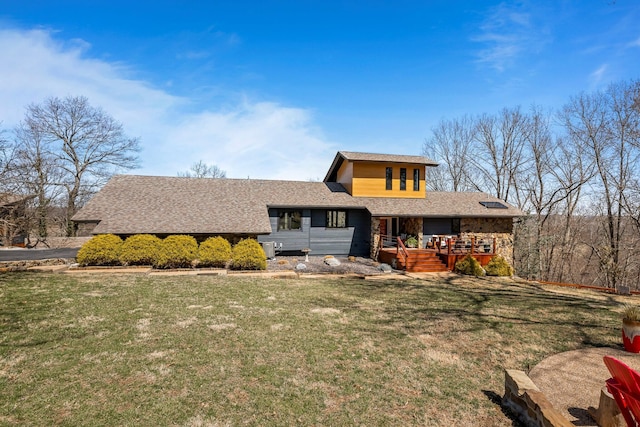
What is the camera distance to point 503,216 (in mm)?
20359

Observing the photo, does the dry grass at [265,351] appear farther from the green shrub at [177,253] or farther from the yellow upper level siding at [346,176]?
the yellow upper level siding at [346,176]

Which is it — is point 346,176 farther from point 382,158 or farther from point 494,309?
point 494,309

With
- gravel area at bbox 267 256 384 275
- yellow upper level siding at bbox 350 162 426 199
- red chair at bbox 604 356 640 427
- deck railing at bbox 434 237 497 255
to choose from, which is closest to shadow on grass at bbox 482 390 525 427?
red chair at bbox 604 356 640 427

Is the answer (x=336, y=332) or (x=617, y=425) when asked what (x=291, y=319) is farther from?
(x=617, y=425)

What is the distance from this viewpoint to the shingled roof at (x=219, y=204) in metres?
15.2

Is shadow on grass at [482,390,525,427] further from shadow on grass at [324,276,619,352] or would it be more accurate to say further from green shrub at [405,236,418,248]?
green shrub at [405,236,418,248]

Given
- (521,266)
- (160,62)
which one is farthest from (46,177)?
(521,266)

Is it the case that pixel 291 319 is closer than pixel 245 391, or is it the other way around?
pixel 245 391

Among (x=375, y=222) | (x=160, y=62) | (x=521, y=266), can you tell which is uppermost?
(x=160, y=62)

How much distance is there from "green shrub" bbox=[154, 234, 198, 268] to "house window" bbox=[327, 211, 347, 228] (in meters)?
8.30

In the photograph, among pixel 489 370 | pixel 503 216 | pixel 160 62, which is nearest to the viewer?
pixel 489 370

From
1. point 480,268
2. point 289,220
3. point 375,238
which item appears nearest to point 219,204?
point 289,220

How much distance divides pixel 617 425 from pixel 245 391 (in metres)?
4.98

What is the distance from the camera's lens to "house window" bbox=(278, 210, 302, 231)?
18.6m
